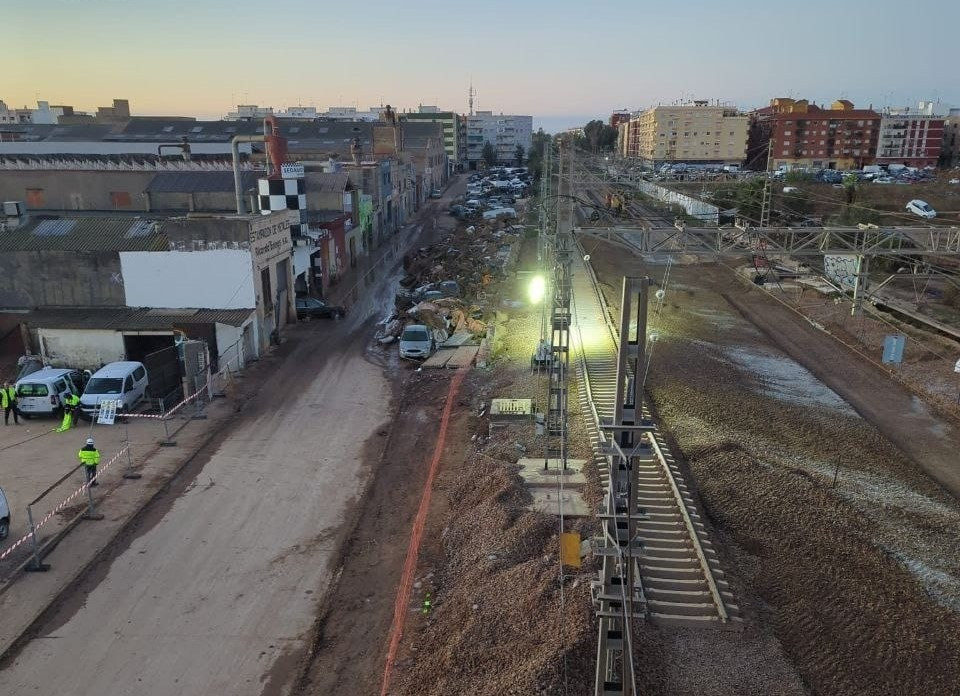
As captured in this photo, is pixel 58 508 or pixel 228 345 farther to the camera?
pixel 228 345

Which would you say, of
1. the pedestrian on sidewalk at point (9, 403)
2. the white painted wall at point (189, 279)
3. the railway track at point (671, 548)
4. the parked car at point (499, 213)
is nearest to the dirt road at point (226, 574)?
the railway track at point (671, 548)

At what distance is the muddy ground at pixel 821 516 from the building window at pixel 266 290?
1155cm

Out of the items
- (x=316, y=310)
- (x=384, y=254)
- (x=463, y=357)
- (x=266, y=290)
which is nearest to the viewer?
(x=463, y=357)

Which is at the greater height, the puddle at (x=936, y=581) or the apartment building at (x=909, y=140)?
the apartment building at (x=909, y=140)

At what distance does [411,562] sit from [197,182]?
1118 inches

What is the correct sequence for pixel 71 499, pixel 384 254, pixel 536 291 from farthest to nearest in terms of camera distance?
1. pixel 384 254
2. pixel 536 291
3. pixel 71 499

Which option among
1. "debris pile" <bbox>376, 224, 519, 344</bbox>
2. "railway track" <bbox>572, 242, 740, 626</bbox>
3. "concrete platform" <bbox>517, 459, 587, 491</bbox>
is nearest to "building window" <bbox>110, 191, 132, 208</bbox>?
"debris pile" <bbox>376, 224, 519, 344</bbox>

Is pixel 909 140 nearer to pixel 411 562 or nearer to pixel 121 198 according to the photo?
pixel 121 198

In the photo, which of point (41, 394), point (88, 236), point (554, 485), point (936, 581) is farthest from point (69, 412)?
point (936, 581)

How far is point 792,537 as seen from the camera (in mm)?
10805

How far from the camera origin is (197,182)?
33594 millimetres

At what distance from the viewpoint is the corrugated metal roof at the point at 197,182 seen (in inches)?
1307

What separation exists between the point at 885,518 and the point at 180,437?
1370 centimetres

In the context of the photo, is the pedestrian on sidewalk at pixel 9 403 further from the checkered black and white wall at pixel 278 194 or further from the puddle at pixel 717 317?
the puddle at pixel 717 317
